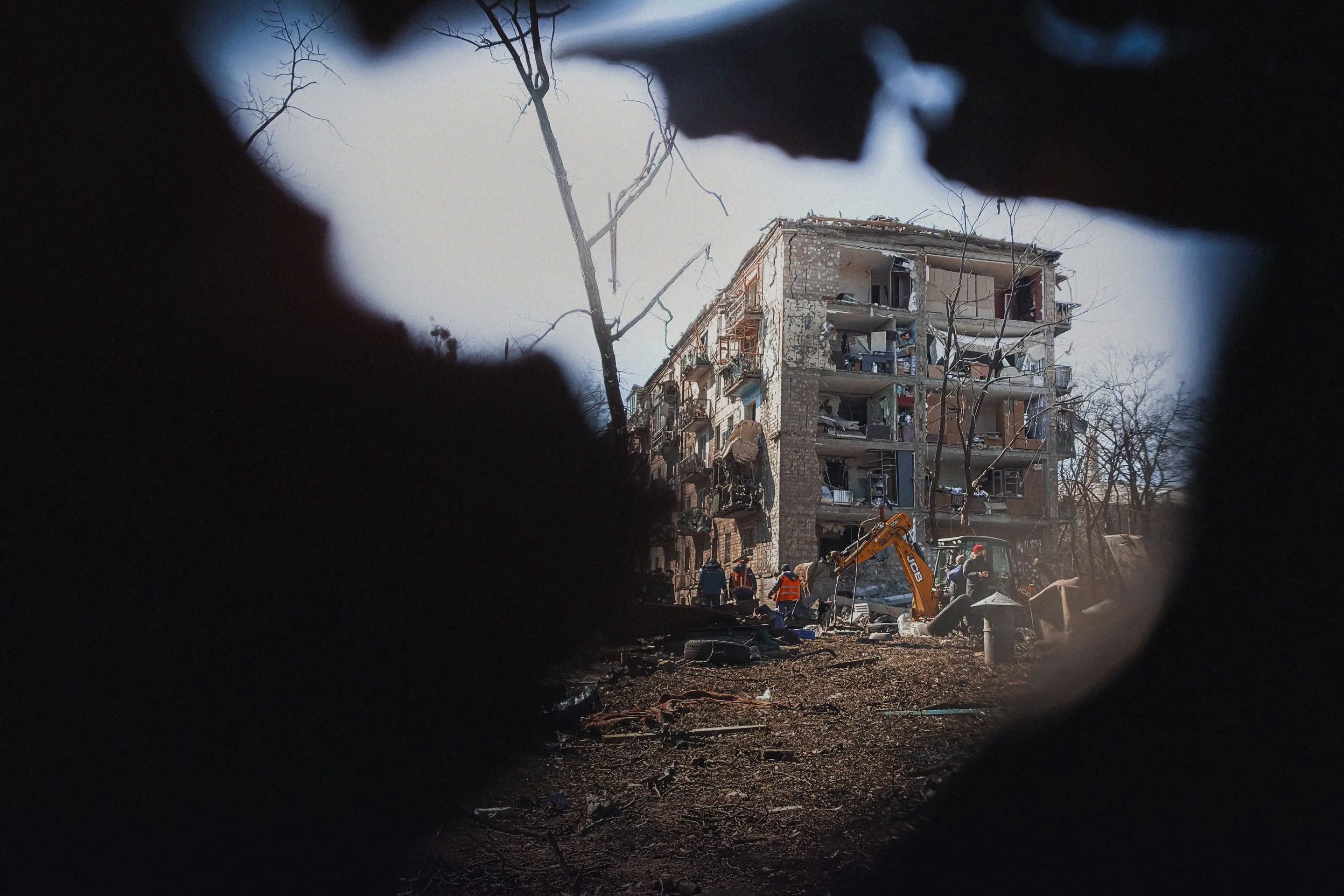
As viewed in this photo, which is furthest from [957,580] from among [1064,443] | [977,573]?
[1064,443]

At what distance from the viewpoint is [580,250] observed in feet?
30.9

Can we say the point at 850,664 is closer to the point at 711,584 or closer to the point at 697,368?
the point at 711,584

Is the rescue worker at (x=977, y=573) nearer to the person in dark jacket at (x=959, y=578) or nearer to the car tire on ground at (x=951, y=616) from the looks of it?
the person in dark jacket at (x=959, y=578)

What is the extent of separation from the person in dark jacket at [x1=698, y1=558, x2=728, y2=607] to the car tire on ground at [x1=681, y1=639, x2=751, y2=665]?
4795mm

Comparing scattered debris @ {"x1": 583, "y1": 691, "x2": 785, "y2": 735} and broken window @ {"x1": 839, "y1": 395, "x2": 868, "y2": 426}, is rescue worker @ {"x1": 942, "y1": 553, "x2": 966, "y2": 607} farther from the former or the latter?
broken window @ {"x1": 839, "y1": 395, "x2": 868, "y2": 426}

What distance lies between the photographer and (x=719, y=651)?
8055mm

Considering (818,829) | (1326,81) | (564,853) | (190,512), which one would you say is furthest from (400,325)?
(1326,81)

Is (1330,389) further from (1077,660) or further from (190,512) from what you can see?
(190,512)

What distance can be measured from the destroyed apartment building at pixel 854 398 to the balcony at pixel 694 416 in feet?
0.23

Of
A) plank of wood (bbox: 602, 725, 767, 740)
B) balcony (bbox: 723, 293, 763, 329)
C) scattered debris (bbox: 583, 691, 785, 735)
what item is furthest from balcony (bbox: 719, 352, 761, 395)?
plank of wood (bbox: 602, 725, 767, 740)

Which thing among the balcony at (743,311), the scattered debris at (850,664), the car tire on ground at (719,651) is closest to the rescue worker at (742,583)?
the balcony at (743,311)

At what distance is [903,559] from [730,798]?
8296 mm

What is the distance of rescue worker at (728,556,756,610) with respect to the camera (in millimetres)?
13656

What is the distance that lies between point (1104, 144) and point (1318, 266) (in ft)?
3.25
